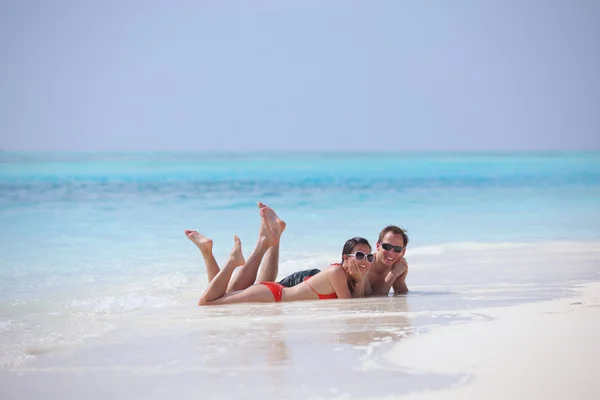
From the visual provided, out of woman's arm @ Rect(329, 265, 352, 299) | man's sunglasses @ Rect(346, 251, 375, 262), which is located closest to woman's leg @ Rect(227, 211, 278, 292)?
woman's arm @ Rect(329, 265, 352, 299)

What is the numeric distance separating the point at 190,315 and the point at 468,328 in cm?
201

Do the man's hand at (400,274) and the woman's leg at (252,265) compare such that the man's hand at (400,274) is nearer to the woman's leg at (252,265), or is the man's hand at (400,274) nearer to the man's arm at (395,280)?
the man's arm at (395,280)

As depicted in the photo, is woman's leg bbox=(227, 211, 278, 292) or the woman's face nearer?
the woman's face

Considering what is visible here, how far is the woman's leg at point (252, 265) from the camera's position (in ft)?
21.2

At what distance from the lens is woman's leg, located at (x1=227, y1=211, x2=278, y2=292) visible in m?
6.45

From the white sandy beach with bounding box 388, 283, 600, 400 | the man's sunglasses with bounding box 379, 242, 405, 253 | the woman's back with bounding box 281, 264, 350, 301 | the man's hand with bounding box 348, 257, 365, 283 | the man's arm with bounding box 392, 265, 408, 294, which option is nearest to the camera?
the white sandy beach with bounding box 388, 283, 600, 400

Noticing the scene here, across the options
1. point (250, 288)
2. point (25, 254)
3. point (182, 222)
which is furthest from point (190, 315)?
point (182, 222)

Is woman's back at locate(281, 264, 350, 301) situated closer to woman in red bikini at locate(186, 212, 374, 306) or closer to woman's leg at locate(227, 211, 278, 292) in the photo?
woman in red bikini at locate(186, 212, 374, 306)

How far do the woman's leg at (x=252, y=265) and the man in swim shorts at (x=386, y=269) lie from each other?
0.92ft

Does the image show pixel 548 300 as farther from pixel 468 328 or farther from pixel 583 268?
pixel 583 268

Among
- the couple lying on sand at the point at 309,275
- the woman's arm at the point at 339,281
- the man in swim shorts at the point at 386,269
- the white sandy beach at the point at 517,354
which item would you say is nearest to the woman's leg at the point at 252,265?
the couple lying on sand at the point at 309,275

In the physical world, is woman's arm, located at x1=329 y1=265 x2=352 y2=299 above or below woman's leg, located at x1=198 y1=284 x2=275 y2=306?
above

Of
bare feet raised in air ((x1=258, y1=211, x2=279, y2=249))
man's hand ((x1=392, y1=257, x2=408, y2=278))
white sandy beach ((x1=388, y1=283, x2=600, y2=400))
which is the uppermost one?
bare feet raised in air ((x1=258, y1=211, x2=279, y2=249))

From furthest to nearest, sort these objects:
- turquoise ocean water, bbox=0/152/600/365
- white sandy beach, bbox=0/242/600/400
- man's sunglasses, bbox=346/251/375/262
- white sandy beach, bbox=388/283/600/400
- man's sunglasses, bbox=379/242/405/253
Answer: turquoise ocean water, bbox=0/152/600/365
man's sunglasses, bbox=379/242/405/253
man's sunglasses, bbox=346/251/375/262
white sandy beach, bbox=0/242/600/400
white sandy beach, bbox=388/283/600/400
